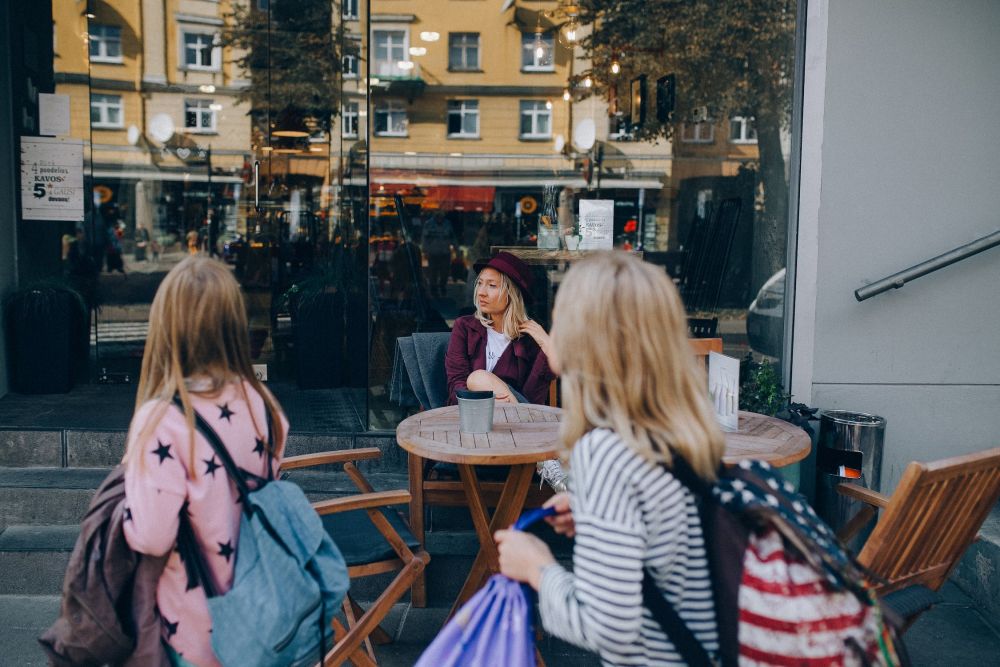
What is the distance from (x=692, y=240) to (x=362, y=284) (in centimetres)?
277

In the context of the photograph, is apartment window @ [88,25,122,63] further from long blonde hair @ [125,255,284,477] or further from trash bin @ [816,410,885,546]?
trash bin @ [816,410,885,546]

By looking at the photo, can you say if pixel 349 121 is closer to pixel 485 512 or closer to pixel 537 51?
pixel 537 51

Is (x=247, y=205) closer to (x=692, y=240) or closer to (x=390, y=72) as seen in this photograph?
(x=390, y=72)

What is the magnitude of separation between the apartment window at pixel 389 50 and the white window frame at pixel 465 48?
1.61ft

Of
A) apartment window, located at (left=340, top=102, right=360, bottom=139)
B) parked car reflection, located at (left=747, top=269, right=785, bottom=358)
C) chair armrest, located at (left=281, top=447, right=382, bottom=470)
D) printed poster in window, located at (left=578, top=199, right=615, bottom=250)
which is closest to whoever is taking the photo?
chair armrest, located at (left=281, top=447, right=382, bottom=470)

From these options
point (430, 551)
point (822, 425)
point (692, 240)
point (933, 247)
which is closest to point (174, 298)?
point (430, 551)

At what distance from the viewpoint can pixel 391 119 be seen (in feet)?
30.7

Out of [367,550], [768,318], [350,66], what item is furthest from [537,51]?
[367,550]

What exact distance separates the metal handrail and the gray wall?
10cm

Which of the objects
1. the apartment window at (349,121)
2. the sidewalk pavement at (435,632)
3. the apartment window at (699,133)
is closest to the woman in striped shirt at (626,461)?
the sidewalk pavement at (435,632)

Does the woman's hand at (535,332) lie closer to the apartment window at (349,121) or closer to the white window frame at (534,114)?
the apartment window at (349,121)

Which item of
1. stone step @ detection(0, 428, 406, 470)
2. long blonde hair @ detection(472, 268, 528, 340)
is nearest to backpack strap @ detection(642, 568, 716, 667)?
long blonde hair @ detection(472, 268, 528, 340)

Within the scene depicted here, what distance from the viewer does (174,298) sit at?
2.06 m

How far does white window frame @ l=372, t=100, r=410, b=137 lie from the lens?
30.5ft
